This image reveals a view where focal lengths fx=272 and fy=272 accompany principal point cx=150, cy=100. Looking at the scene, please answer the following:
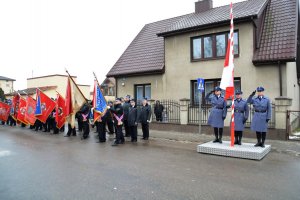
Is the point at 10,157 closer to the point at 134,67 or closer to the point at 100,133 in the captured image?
the point at 100,133

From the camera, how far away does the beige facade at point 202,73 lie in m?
13.0

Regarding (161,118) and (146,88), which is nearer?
(161,118)

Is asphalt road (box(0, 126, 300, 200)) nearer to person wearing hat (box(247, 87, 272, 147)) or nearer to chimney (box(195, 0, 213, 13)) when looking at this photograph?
person wearing hat (box(247, 87, 272, 147))

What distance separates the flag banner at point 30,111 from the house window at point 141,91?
252 inches

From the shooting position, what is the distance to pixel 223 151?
8109 mm

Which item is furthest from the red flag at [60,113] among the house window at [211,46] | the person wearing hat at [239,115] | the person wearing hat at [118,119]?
the person wearing hat at [239,115]

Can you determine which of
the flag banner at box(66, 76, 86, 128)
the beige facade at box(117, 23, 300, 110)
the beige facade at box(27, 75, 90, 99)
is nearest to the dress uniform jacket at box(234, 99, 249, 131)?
the beige facade at box(117, 23, 300, 110)

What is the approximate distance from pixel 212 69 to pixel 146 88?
499cm

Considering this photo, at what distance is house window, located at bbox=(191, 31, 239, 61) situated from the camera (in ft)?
47.4

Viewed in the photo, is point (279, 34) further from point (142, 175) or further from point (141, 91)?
point (142, 175)

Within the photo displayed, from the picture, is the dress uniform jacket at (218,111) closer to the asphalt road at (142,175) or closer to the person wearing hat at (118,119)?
the asphalt road at (142,175)

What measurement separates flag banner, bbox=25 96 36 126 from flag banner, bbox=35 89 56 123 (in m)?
1.00

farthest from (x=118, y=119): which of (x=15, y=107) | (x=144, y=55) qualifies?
(x=15, y=107)

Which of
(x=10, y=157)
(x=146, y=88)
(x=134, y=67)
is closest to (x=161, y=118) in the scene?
(x=146, y=88)
